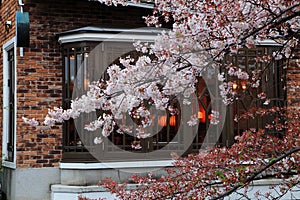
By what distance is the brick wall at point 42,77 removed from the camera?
841 cm

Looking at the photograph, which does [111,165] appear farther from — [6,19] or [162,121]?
[6,19]

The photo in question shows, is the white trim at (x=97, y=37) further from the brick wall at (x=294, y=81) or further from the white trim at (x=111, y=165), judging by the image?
the brick wall at (x=294, y=81)

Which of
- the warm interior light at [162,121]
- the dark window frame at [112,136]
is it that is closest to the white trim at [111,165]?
the dark window frame at [112,136]

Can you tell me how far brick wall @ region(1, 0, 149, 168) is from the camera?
8414 mm

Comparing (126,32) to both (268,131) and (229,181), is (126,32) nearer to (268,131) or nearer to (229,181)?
(268,131)

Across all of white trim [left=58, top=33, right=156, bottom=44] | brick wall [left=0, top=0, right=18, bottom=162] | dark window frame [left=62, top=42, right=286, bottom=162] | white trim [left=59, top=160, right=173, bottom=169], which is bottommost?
white trim [left=59, top=160, right=173, bottom=169]

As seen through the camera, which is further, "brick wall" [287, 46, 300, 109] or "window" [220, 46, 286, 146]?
"brick wall" [287, 46, 300, 109]

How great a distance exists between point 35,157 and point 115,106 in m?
3.95

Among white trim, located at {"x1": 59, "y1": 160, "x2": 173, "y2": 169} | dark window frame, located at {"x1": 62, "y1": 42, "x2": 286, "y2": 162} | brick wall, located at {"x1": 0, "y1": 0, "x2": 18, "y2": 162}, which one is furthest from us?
brick wall, located at {"x1": 0, "y1": 0, "x2": 18, "y2": 162}

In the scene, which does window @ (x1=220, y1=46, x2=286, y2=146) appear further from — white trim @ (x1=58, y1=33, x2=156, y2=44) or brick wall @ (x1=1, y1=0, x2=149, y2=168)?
brick wall @ (x1=1, y1=0, x2=149, y2=168)

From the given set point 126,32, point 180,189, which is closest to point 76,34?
point 126,32

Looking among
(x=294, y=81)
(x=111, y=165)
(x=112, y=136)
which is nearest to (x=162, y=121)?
(x=112, y=136)

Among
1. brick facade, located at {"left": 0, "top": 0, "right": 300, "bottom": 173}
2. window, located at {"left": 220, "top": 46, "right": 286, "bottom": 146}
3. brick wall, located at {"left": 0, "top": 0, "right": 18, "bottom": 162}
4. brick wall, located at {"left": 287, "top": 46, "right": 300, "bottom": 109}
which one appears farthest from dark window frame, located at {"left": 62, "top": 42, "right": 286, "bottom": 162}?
brick wall, located at {"left": 0, "top": 0, "right": 18, "bottom": 162}

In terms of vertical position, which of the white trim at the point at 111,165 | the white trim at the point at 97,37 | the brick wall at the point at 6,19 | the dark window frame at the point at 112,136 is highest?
the brick wall at the point at 6,19
